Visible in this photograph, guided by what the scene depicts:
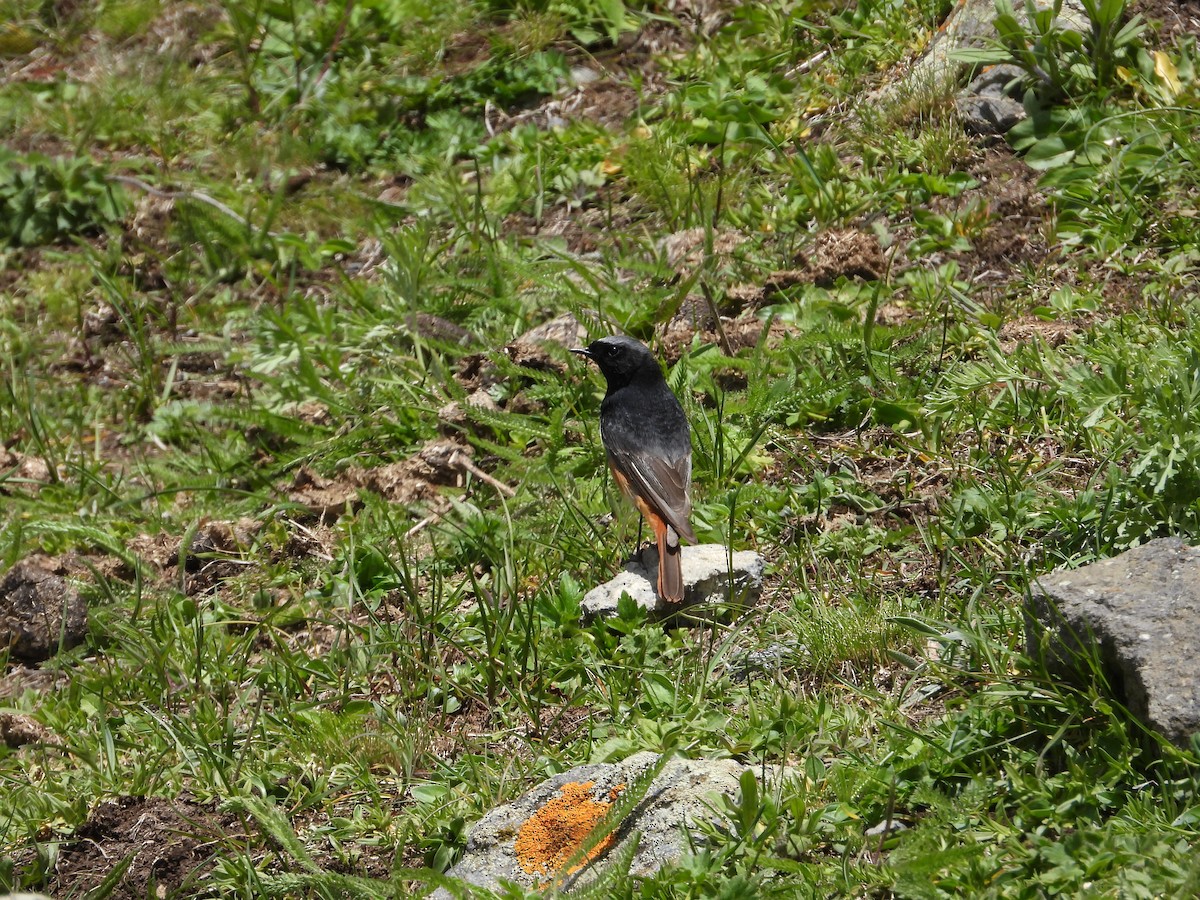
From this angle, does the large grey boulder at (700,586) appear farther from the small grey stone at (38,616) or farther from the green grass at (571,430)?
the small grey stone at (38,616)

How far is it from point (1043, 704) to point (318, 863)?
2479mm

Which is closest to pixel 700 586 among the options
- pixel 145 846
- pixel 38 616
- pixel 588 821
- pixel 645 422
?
pixel 645 422

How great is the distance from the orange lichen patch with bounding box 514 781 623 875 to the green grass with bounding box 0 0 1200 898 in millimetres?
268

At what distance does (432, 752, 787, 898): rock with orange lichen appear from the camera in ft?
12.4

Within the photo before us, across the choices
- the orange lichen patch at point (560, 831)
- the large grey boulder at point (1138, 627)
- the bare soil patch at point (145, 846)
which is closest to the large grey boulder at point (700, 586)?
the orange lichen patch at point (560, 831)

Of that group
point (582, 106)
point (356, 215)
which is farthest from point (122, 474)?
point (582, 106)

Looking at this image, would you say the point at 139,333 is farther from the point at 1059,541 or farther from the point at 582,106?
the point at 1059,541

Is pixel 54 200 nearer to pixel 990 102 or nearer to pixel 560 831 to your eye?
pixel 990 102

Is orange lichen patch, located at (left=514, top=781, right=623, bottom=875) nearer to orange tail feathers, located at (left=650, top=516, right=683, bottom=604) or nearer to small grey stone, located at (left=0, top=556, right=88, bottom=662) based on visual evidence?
orange tail feathers, located at (left=650, top=516, right=683, bottom=604)

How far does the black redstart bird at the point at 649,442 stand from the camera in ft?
16.5

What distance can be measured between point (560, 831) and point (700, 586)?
136 centimetres

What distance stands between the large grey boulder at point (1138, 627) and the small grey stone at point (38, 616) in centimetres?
430

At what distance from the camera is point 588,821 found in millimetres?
3850

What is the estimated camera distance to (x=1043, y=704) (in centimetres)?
388
